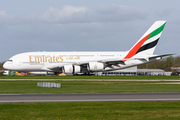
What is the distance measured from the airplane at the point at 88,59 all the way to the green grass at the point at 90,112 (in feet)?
130

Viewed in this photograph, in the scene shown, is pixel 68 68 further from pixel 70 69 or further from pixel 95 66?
pixel 95 66

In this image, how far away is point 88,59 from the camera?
6022 cm

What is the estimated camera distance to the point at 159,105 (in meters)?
17.8

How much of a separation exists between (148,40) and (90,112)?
47.8m

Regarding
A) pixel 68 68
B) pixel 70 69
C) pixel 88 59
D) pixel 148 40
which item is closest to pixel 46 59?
pixel 68 68

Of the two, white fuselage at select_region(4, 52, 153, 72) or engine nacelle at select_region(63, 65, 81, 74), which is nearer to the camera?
engine nacelle at select_region(63, 65, 81, 74)

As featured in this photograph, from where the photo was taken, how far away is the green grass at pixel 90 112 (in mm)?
13992

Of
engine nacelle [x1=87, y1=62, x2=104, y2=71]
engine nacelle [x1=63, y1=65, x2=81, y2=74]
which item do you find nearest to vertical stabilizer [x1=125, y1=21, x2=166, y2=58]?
engine nacelle [x1=87, y1=62, x2=104, y2=71]

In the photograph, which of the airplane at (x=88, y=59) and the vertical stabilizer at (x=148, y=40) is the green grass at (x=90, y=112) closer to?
the airplane at (x=88, y=59)

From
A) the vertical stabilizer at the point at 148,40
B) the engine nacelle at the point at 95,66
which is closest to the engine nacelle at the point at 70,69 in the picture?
the engine nacelle at the point at 95,66

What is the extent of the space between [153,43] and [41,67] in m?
24.4

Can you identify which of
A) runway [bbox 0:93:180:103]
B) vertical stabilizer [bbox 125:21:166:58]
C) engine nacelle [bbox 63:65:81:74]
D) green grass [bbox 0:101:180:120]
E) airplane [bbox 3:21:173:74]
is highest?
vertical stabilizer [bbox 125:21:166:58]

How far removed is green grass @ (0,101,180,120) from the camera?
14.0 metres

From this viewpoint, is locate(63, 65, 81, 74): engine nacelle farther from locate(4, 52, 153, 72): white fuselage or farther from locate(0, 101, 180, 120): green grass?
locate(0, 101, 180, 120): green grass
